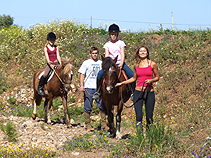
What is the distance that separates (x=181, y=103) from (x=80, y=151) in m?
5.78

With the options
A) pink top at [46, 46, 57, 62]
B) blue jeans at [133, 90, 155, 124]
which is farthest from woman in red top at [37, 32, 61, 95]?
blue jeans at [133, 90, 155, 124]

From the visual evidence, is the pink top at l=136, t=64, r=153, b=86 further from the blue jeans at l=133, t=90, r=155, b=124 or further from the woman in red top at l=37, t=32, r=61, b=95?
the woman in red top at l=37, t=32, r=61, b=95

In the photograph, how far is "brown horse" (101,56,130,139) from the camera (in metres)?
6.68

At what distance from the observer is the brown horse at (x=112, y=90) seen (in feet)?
21.9

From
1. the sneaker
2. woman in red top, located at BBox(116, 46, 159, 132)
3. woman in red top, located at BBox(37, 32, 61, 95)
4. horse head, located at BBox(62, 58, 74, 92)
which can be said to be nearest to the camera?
woman in red top, located at BBox(116, 46, 159, 132)

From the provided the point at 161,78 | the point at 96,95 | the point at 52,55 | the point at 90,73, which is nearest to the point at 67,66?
the point at 90,73

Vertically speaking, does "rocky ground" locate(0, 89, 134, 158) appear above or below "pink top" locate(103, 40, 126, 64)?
below

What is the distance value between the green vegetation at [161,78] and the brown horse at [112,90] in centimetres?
58

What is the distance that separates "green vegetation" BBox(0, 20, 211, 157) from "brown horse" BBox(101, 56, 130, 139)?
0.58 m

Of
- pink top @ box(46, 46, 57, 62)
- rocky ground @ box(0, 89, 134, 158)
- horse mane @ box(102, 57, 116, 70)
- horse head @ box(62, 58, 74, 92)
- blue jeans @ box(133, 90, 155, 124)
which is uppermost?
pink top @ box(46, 46, 57, 62)

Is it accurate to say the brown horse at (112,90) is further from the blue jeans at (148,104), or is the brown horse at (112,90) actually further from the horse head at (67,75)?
the horse head at (67,75)

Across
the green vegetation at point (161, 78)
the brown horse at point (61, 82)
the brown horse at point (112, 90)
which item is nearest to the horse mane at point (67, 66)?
the brown horse at point (61, 82)

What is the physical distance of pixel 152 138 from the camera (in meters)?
5.69

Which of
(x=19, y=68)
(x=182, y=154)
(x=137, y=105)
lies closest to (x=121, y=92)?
(x=137, y=105)
